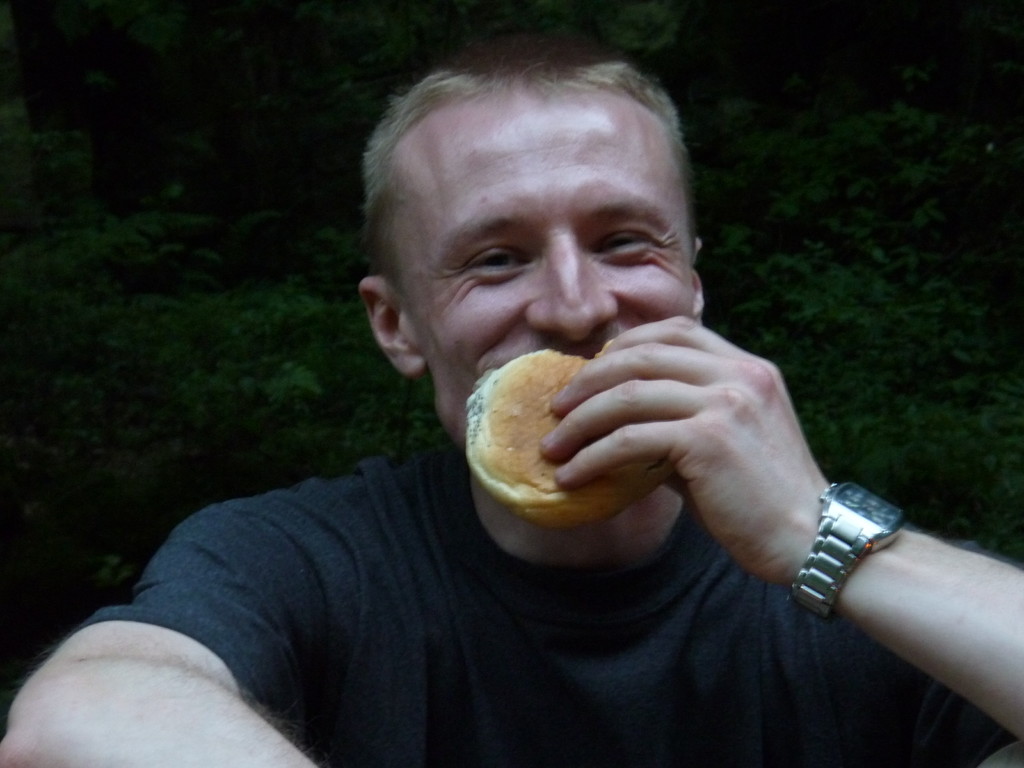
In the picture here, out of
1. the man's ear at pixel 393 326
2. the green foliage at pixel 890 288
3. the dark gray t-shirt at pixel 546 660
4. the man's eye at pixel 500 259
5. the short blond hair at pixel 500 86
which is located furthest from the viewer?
the green foliage at pixel 890 288

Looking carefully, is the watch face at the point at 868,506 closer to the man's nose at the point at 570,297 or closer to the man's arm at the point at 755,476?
the man's arm at the point at 755,476

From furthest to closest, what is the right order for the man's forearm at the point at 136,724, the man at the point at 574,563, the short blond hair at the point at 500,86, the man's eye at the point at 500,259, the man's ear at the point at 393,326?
1. the man's ear at the point at 393,326
2. the short blond hair at the point at 500,86
3. the man's eye at the point at 500,259
4. the man at the point at 574,563
5. the man's forearm at the point at 136,724

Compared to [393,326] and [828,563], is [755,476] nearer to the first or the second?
[828,563]

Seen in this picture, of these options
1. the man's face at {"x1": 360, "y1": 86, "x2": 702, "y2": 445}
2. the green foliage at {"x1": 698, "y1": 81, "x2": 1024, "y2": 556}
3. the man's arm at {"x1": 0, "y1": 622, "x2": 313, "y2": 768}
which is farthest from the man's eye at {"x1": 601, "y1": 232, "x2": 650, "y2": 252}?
the green foliage at {"x1": 698, "y1": 81, "x2": 1024, "y2": 556}

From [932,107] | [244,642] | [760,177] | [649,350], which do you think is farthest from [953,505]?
[932,107]

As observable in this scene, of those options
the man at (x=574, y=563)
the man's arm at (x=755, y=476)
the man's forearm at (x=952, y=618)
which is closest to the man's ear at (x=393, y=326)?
the man at (x=574, y=563)

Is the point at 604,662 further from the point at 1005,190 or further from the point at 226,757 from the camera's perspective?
the point at 1005,190
